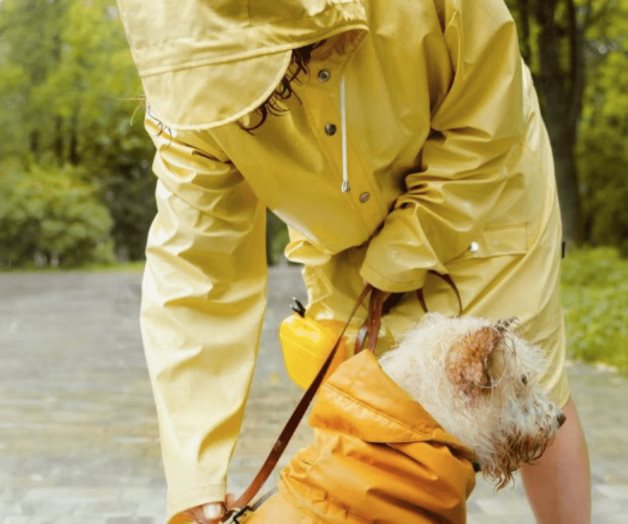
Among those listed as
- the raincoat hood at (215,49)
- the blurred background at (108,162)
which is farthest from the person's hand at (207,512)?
the blurred background at (108,162)

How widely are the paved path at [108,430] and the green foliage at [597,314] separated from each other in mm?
300

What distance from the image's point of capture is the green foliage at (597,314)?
891 centimetres

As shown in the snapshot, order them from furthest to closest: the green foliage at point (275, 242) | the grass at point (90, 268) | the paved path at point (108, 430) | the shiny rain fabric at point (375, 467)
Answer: the green foliage at point (275, 242), the grass at point (90, 268), the paved path at point (108, 430), the shiny rain fabric at point (375, 467)

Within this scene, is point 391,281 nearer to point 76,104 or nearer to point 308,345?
point 308,345

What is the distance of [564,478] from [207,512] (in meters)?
1.04

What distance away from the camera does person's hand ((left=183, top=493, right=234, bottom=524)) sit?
288 centimetres

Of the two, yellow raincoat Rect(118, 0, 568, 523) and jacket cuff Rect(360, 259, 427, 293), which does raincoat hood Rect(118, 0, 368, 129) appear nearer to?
yellow raincoat Rect(118, 0, 568, 523)

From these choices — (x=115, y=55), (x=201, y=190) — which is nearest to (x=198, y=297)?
(x=201, y=190)

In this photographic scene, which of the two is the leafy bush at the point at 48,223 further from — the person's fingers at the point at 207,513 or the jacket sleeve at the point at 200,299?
the person's fingers at the point at 207,513

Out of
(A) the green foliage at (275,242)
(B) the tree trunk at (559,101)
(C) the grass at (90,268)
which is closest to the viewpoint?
(B) the tree trunk at (559,101)

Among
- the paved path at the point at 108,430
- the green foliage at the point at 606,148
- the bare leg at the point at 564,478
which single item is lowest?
the green foliage at the point at 606,148

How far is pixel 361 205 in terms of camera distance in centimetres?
302

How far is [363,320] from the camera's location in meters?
3.29

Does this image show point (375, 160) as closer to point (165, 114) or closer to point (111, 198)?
point (165, 114)
